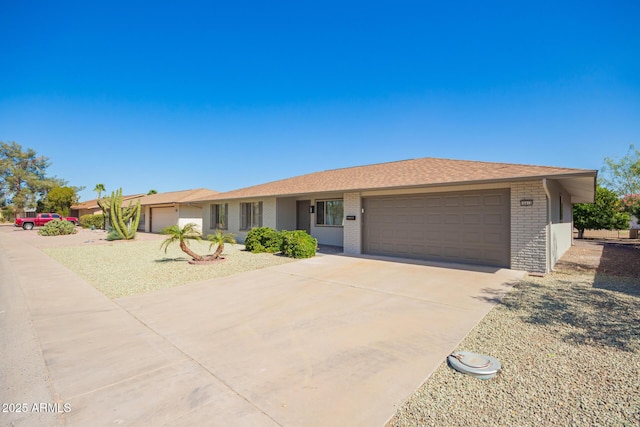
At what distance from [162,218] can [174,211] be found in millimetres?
3008

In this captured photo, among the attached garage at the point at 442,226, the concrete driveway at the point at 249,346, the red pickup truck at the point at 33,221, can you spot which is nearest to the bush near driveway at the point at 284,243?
the attached garage at the point at 442,226

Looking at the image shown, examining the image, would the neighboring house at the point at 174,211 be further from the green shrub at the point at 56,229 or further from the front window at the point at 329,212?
the front window at the point at 329,212

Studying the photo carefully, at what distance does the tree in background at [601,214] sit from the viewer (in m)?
21.5

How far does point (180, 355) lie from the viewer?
3.52 meters

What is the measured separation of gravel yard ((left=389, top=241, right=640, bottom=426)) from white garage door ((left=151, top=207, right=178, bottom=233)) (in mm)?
24648

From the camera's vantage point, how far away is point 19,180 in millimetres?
46438

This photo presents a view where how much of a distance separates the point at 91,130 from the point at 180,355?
78.8 feet

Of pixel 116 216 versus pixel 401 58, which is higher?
pixel 401 58

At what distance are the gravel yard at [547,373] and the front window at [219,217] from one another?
16.2 metres

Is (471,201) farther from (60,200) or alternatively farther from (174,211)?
(60,200)

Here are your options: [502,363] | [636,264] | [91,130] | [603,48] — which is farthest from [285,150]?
[502,363]

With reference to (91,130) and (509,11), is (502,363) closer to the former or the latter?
(509,11)

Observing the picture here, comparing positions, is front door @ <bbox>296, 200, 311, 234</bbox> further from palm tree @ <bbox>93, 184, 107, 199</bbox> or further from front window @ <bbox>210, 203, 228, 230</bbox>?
palm tree @ <bbox>93, 184, 107, 199</bbox>

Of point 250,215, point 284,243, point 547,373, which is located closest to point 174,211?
point 250,215
